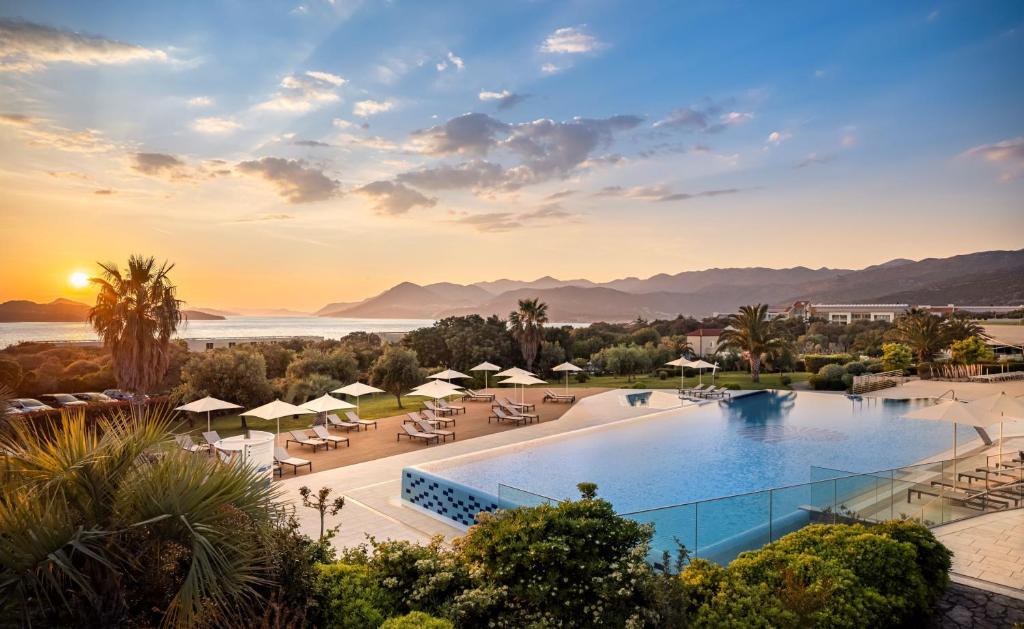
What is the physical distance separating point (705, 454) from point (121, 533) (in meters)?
15.2

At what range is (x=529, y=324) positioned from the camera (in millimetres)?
35094

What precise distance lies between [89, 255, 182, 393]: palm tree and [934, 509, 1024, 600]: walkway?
19368 mm

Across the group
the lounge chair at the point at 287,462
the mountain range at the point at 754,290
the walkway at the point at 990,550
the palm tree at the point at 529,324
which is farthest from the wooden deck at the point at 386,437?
the mountain range at the point at 754,290

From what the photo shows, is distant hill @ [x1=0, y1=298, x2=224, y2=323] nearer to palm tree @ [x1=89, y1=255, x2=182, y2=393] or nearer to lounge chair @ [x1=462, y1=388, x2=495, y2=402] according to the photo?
palm tree @ [x1=89, y1=255, x2=182, y2=393]

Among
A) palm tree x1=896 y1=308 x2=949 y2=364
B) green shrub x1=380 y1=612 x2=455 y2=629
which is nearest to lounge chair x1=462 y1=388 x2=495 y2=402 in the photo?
green shrub x1=380 y1=612 x2=455 y2=629

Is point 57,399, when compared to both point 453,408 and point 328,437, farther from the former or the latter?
point 453,408

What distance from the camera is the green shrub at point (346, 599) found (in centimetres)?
460

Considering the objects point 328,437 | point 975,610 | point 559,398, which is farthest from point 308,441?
point 975,610

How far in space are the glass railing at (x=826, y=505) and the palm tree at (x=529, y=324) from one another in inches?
1017

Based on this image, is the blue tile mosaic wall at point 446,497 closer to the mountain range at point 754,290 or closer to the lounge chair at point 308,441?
the lounge chair at point 308,441

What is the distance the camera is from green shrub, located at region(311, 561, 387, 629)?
4598 mm

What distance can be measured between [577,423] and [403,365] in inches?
366

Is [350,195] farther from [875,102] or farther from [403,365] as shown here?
[875,102]

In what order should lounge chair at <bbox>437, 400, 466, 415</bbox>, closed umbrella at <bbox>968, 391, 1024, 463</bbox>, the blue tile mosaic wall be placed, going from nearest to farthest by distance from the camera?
the blue tile mosaic wall → closed umbrella at <bbox>968, 391, 1024, 463</bbox> → lounge chair at <bbox>437, 400, 466, 415</bbox>
